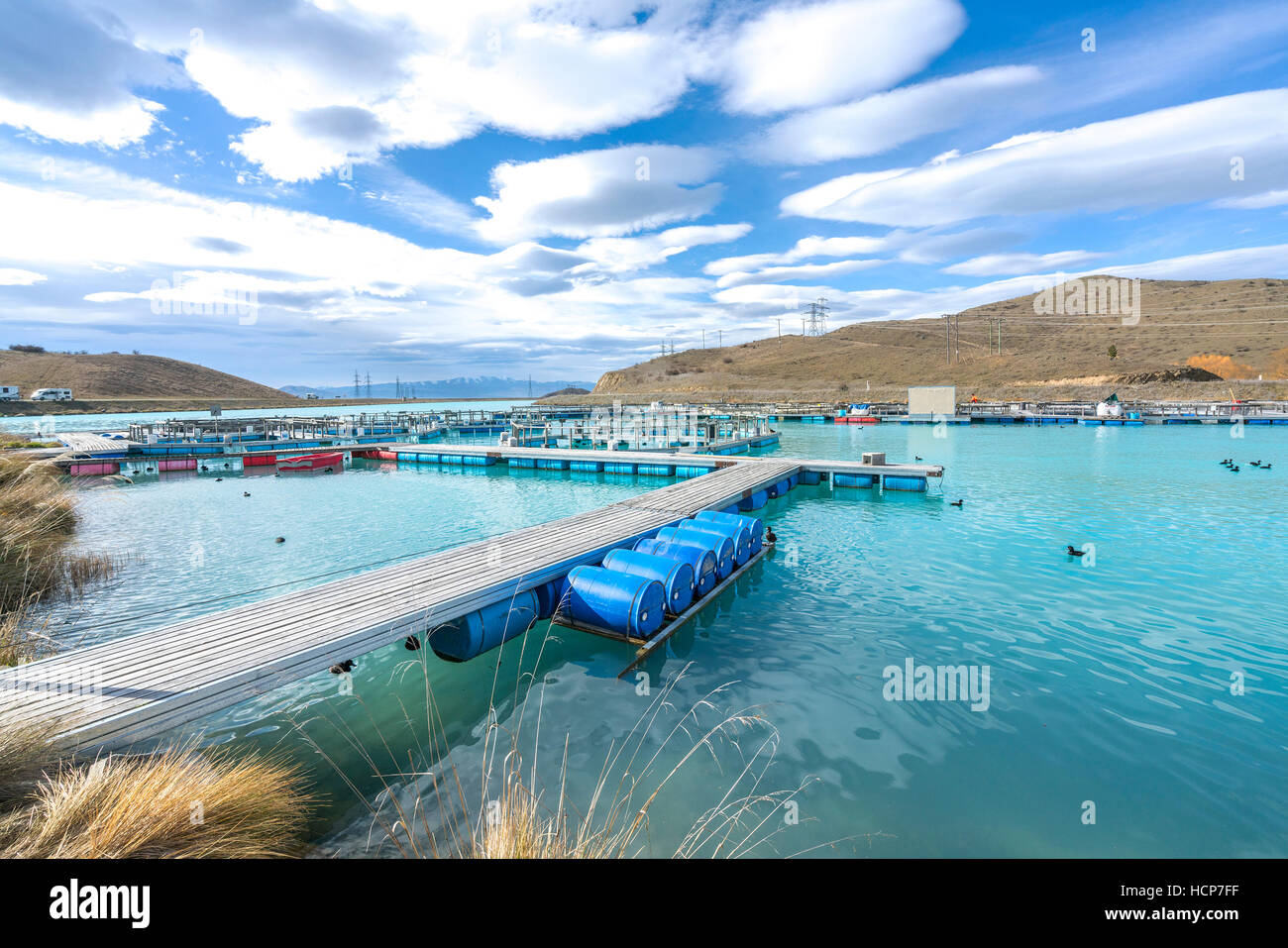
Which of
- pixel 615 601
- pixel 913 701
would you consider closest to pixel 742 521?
pixel 615 601

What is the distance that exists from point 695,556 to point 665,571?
3.70ft

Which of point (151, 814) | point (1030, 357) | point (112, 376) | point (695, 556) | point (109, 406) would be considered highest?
point (112, 376)

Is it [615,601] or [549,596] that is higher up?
[615,601]

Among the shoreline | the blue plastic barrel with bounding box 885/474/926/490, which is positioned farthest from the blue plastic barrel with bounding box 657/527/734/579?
the shoreline

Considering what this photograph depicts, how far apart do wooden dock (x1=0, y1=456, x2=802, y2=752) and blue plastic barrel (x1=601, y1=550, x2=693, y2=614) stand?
962mm

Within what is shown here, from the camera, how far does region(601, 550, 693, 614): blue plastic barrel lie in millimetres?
9562

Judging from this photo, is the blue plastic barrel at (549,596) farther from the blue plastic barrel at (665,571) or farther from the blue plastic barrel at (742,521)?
the blue plastic barrel at (742,521)

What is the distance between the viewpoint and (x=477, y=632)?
27.3ft

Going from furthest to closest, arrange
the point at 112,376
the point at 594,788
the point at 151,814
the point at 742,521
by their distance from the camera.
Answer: the point at 112,376 < the point at 742,521 < the point at 594,788 < the point at 151,814

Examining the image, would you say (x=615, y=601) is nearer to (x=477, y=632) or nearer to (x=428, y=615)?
(x=477, y=632)

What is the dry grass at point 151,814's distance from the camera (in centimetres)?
338

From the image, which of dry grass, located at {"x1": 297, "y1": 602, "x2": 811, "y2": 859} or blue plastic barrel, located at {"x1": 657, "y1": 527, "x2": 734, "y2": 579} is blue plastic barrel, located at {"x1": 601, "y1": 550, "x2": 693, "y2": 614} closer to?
blue plastic barrel, located at {"x1": 657, "y1": 527, "x2": 734, "y2": 579}

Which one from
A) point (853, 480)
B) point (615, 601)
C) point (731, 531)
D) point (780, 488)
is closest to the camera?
point (615, 601)
